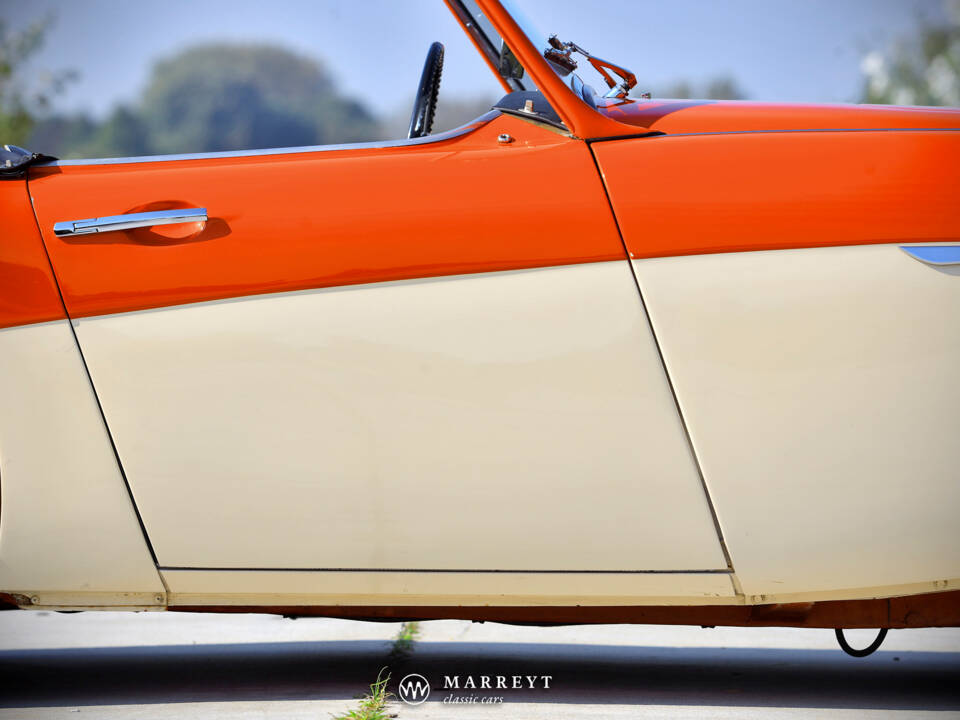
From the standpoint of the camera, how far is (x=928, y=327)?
1.79 metres

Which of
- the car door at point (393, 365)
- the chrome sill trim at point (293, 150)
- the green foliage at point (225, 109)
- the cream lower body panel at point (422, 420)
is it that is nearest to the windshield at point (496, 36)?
the chrome sill trim at point (293, 150)

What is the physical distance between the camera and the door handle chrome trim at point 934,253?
70.3 inches

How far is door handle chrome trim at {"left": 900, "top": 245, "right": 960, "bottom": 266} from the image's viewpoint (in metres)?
1.78

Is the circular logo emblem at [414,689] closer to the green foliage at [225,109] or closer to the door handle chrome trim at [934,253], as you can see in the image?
the door handle chrome trim at [934,253]

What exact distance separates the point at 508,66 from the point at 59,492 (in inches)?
54.4

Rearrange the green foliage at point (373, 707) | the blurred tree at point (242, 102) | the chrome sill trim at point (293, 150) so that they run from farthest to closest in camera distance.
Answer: the blurred tree at point (242, 102) < the green foliage at point (373, 707) < the chrome sill trim at point (293, 150)

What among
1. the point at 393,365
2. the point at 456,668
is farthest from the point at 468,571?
the point at 456,668

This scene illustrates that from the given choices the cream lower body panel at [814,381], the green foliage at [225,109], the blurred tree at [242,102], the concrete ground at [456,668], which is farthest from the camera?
the blurred tree at [242,102]

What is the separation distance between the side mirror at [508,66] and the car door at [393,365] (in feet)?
1.65

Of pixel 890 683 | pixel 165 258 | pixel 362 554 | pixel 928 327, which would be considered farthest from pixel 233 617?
pixel 928 327

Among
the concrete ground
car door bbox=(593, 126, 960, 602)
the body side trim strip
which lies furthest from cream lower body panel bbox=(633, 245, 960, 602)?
the concrete ground

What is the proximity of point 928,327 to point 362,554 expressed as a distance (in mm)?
1159

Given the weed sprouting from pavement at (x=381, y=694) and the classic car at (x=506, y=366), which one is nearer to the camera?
the classic car at (x=506, y=366)

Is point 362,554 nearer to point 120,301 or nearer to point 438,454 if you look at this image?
point 438,454
